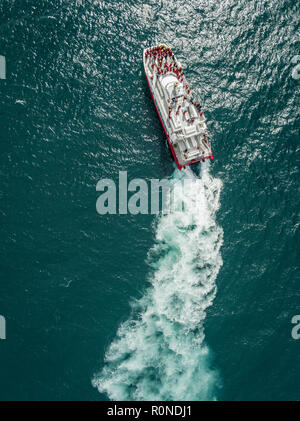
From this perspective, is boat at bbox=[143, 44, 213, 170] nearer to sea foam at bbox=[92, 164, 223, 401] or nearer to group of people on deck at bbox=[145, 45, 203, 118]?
group of people on deck at bbox=[145, 45, 203, 118]

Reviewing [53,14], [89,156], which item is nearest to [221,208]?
[89,156]

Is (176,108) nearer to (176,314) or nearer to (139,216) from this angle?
(139,216)

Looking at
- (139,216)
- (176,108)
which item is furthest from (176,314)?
(176,108)

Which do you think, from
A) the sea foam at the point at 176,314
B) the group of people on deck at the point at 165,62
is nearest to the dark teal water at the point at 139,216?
the sea foam at the point at 176,314

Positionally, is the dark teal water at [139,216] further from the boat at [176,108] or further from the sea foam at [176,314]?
the boat at [176,108]

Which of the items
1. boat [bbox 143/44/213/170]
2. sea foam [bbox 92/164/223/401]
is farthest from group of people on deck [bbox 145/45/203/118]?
sea foam [bbox 92/164/223/401]
